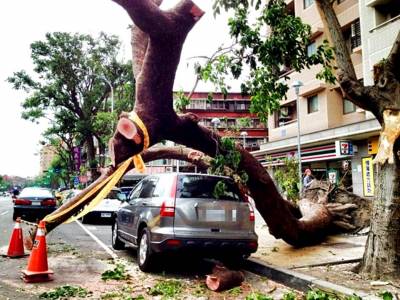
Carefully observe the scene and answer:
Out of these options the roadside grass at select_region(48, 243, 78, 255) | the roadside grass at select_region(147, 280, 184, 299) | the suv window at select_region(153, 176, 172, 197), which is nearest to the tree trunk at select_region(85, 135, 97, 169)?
the roadside grass at select_region(48, 243, 78, 255)

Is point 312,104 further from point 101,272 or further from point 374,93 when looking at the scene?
point 101,272

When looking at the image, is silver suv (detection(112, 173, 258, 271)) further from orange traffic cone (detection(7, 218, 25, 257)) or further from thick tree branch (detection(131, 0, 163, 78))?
orange traffic cone (detection(7, 218, 25, 257))

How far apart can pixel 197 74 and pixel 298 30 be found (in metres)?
1.89

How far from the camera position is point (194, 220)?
6.54 meters

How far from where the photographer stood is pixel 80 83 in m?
34.1

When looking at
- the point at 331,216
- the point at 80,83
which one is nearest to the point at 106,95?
the point at 80,83

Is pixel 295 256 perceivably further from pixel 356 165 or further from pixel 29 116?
pixel 29 116

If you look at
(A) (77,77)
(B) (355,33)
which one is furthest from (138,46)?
(A) (77,77)

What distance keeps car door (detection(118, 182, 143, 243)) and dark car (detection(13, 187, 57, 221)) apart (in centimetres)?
Answer: 920

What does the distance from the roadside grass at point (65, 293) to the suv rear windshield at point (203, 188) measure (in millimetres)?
2055

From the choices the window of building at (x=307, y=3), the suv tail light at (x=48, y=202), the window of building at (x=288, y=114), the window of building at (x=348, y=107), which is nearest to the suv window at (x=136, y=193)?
the suv tail light at (x=48, y=202)

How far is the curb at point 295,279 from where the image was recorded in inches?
204

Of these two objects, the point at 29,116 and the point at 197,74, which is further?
the point at 29,116

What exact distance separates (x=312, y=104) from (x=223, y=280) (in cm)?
1870
